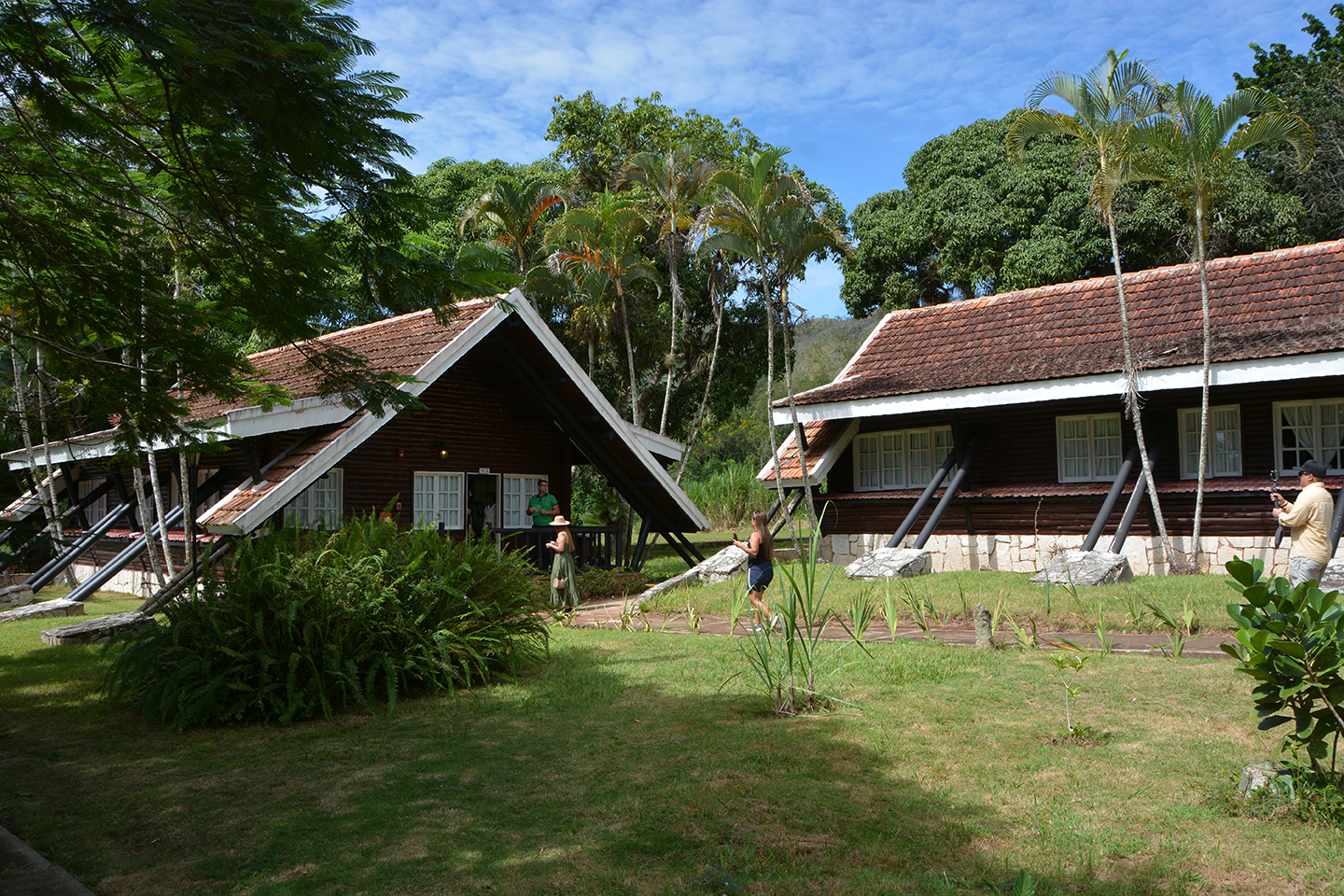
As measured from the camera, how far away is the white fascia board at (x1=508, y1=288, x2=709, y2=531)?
14677mm

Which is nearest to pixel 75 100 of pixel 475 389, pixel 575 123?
pixel 475 389

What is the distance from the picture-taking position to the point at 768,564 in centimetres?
1043

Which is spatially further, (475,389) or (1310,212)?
(1310,212)

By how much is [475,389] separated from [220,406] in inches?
162

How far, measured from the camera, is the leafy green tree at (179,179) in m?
4.96

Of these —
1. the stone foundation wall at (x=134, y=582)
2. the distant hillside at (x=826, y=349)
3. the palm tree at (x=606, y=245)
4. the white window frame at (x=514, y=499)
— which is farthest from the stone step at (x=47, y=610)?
the distant hillside at (x=826, y=349)

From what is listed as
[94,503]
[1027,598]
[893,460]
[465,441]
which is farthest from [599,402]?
[94,503]

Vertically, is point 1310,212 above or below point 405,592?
above

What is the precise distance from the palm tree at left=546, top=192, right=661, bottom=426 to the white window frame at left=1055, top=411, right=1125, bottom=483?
10.5 m

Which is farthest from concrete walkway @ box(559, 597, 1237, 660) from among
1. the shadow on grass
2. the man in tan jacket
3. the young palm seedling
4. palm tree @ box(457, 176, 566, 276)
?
palm tree @ box(457, 176, 566, 276)

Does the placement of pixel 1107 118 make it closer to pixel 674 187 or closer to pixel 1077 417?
pixel 1077 417

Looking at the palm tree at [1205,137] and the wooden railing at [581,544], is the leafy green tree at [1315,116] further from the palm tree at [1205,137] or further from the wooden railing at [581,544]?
the wooden railing at [581,544]

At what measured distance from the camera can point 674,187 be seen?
77.8ft

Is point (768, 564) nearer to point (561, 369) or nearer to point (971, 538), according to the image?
point (561, 369)
